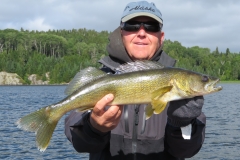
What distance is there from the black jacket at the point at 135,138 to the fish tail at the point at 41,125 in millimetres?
248

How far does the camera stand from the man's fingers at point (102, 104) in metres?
3.64

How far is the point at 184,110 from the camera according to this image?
351cm

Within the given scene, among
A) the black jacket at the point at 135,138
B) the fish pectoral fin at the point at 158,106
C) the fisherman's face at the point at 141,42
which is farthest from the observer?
the fisherman's face at the point at 141,42

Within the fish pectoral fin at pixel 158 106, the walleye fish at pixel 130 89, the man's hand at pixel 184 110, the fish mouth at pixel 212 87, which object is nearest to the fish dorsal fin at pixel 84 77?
the walleye fish at pixel 130 89

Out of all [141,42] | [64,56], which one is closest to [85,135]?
[141,42]

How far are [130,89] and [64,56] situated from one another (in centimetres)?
13729

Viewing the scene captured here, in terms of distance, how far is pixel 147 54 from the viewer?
423 cm

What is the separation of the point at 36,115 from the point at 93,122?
2.27ft

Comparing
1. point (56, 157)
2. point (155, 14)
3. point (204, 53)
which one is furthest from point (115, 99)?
point (204, 53)

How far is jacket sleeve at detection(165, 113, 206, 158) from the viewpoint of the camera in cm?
379

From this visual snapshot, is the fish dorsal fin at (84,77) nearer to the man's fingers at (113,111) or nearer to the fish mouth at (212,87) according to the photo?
the man's fingers at (113,111)

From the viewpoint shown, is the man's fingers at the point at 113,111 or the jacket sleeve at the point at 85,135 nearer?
the man's fingers at the point at 113,111

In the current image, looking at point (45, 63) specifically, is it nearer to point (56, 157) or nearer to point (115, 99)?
point (56, 157)

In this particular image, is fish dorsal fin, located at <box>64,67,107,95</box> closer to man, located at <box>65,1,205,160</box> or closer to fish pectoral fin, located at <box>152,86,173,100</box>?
man, located at <box>65,1,205,160</box>
